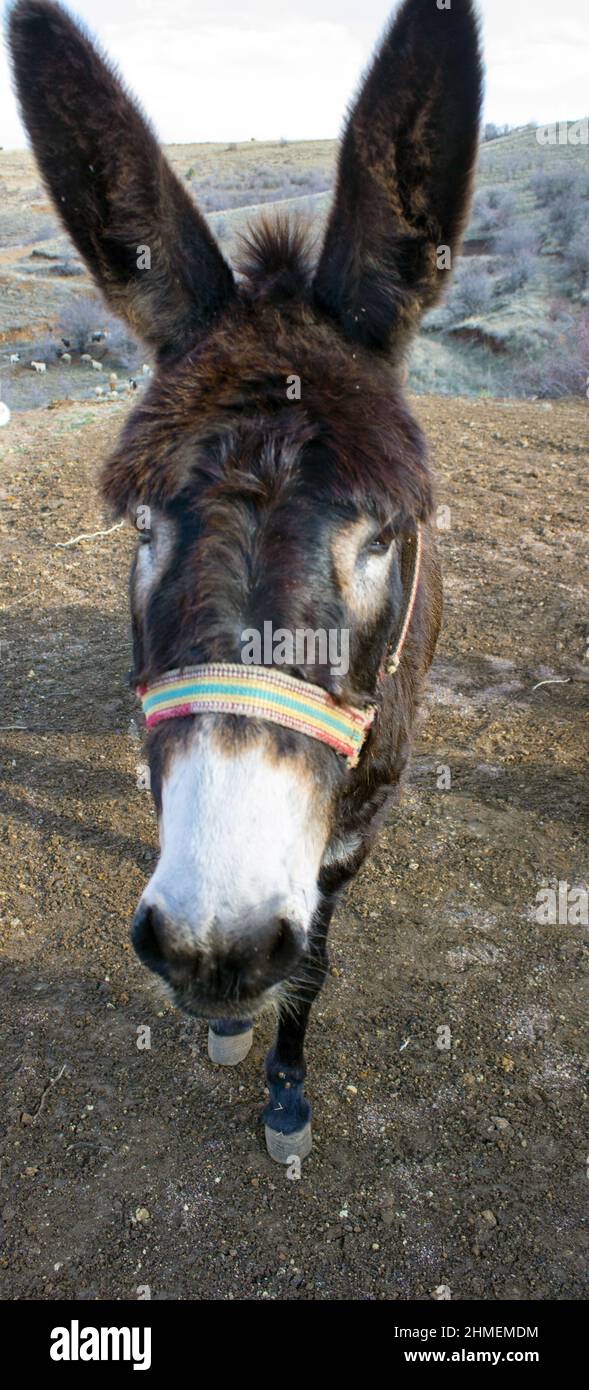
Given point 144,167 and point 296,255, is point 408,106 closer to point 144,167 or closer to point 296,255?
point 296,255

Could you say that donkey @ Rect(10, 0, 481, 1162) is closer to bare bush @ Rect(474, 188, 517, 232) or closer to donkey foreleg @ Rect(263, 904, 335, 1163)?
donkey foreleg @ Rect(263, 904, 335, 1163)

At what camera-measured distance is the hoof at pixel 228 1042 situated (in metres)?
3.13

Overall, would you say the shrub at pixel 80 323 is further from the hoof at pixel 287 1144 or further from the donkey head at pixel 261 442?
the hoof at pixel 287 1144

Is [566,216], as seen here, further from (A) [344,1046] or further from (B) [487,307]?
(A) [344,1046]

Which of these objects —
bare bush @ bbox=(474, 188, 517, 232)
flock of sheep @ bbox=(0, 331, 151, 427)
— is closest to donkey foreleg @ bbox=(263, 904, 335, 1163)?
flock of sheep @ bbox=(0, 331, 151, 427)

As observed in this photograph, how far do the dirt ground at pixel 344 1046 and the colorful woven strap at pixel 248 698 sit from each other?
6.04ft

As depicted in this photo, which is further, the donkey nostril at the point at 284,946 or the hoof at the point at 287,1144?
the hoof at the point at 287,1144

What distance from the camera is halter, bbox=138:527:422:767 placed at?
1664 millimetres

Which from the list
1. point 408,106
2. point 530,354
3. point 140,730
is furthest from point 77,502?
point 530,354

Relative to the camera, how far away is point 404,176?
2229mm

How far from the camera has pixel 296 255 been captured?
2410mm

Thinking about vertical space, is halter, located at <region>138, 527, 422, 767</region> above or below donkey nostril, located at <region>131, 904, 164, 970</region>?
above

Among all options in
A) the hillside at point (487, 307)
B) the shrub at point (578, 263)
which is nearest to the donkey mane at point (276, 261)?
the hillside at point (487, 307)

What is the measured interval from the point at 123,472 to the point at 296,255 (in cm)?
94
